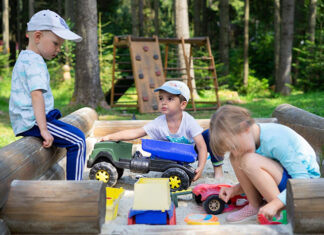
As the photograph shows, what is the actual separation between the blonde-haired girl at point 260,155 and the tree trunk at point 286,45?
35.1ft

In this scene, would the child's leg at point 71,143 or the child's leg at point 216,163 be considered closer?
the child's leg at point 71,143

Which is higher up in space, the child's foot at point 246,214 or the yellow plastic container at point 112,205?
the yellow plastic container at point 112,205

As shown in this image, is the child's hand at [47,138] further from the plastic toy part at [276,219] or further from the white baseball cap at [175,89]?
the plastic toy part at [276,219]

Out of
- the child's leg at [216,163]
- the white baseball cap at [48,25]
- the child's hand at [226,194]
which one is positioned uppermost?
the white baseball cap at [48,25]

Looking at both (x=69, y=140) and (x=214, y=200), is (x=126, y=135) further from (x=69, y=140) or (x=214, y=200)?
(x=214, y=200)

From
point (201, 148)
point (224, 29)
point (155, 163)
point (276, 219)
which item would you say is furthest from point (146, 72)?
point (224, 29)

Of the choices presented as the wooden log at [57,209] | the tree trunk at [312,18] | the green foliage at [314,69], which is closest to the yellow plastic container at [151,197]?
the wooden log at [57,209]

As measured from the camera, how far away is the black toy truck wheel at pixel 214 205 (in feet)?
8.76

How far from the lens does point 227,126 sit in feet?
7.18

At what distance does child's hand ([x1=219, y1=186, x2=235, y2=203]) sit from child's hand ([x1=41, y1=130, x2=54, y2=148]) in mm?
1298

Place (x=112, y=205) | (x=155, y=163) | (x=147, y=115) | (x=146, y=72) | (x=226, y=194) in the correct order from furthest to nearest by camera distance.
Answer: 1. (x=146, y=72)
2. (x=147, y=115)
3. (x=155, y=163)
4. (x=226, y=194)
5. (x=112, y=205)

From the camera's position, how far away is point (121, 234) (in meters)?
1.97

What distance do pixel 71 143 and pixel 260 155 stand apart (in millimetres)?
1460

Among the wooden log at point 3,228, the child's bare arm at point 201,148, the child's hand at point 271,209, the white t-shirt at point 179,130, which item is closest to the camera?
the wooden log at point 3,228
